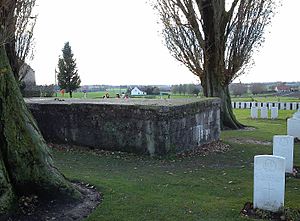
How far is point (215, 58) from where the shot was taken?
63.5 ft

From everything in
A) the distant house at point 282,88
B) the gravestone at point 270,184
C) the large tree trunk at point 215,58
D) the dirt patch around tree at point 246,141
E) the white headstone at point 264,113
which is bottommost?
the dirt patch around tree at point 246,141

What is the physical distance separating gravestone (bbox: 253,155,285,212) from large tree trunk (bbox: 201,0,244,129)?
13187mm

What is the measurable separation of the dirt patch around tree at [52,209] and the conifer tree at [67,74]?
51959 millimetres

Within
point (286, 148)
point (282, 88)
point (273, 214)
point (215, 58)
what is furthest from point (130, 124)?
point (282, 88)

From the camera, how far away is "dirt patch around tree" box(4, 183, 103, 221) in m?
5.57

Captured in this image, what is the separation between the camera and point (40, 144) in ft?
20.7

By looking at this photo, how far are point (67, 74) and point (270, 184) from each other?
54.1 meters

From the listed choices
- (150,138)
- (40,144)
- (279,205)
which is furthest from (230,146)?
(40,144)

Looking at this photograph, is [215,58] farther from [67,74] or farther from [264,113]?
[67,74]

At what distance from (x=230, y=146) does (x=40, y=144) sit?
972cm

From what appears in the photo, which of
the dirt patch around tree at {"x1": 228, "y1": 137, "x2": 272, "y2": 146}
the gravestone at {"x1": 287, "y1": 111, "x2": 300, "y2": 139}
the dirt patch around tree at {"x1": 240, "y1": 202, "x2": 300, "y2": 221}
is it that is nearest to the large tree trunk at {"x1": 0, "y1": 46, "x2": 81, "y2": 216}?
the dirt patch around tree at {"x1": 240, "y1": 202, "x2": 300, "y2": 221}

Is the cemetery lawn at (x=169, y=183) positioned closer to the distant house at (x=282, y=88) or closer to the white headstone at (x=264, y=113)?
the white headstone at (x=264, y=113)

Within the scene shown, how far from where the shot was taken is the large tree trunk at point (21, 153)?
593cm

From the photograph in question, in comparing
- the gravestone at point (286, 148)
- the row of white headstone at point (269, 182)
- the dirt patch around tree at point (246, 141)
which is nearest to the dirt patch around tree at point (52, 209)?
the row of white headstone at point (269, 182)
